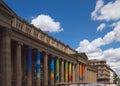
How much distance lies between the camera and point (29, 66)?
246ft

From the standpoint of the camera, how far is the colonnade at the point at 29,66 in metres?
59.0

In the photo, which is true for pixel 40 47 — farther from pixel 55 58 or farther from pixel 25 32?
pixel 55 58

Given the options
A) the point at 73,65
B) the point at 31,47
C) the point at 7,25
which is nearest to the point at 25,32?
the point at 31,47

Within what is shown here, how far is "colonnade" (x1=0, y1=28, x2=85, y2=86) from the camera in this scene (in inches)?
2323

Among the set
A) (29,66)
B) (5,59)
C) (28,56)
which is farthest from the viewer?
(28,56)

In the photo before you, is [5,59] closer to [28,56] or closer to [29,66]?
[29,66]

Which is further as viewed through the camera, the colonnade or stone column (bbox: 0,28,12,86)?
the colonnade

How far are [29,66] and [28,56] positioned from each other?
2.37 metres

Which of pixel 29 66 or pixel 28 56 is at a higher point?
pixel 28 56

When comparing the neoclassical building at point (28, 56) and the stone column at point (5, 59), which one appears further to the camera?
the neoclassical building at point (28, 56)

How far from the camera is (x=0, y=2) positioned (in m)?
55.6

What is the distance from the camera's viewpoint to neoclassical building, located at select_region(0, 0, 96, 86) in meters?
58.9

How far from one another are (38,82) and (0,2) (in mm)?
33930

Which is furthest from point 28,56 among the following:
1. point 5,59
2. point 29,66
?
point 5,59
